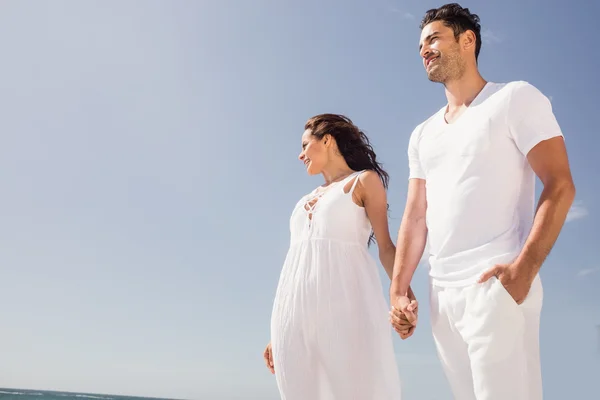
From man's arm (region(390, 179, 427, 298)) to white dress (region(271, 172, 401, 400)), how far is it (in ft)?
2.49

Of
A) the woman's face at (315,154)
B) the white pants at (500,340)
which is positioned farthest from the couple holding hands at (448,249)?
the woman's face at (315,154)

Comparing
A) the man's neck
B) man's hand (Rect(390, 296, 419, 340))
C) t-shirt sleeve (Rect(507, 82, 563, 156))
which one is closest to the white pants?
man's hand (Rect(390, 296, 419, 340))

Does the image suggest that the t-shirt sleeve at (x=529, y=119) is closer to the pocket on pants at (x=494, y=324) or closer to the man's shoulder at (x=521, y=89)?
the man's shoulder at (x=521, y=89)

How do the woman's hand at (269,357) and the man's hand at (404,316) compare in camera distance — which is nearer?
the man's hand at (404,316)

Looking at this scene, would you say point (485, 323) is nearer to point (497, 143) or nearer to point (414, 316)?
point (414, 316)

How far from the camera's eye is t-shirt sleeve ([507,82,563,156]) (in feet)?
8.49

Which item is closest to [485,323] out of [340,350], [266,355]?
[340,350]

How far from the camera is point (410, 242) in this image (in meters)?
3.01

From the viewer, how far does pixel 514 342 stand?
93.5 inches

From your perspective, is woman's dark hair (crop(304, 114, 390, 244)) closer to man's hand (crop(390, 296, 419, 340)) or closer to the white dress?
the white dress

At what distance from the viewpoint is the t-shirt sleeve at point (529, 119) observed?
102 inches

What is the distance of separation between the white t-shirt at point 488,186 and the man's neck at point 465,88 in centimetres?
12

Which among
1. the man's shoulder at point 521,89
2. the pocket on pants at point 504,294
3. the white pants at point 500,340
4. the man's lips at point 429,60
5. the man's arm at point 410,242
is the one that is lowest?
the white pants at point 500,340

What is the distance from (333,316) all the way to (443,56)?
158 centimetres
